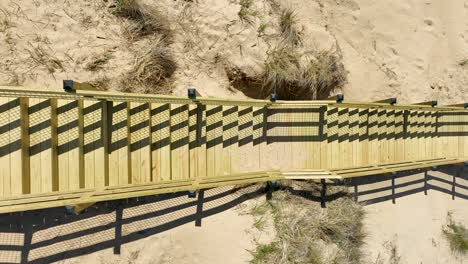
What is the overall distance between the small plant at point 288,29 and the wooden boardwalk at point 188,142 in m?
1.47

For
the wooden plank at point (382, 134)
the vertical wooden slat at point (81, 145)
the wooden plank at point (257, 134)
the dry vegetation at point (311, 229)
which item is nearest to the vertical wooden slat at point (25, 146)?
the vertical wooden slat at point (81, 145)

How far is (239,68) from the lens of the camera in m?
6.06

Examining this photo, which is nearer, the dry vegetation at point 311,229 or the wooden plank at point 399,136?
the dry vegetation at point 311,229

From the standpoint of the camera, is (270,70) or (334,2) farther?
(334,2)

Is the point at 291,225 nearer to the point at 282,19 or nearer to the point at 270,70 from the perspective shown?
the point at 270,70

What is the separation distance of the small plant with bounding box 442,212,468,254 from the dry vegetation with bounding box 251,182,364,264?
2617 millimetres

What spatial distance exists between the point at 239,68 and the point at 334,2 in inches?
137

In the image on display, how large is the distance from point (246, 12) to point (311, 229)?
470 cm

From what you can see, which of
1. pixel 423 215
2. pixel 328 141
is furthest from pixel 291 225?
pixel 423 215

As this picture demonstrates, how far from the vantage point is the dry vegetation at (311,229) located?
19.6ft

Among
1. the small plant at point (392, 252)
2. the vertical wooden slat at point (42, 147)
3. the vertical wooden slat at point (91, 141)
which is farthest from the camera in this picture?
the small plant at point (392, 252)

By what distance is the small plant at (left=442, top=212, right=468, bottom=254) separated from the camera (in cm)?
770

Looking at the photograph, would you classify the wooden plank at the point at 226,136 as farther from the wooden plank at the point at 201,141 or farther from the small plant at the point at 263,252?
the small plant at the point at 263,252

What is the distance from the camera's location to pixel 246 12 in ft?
20.1
